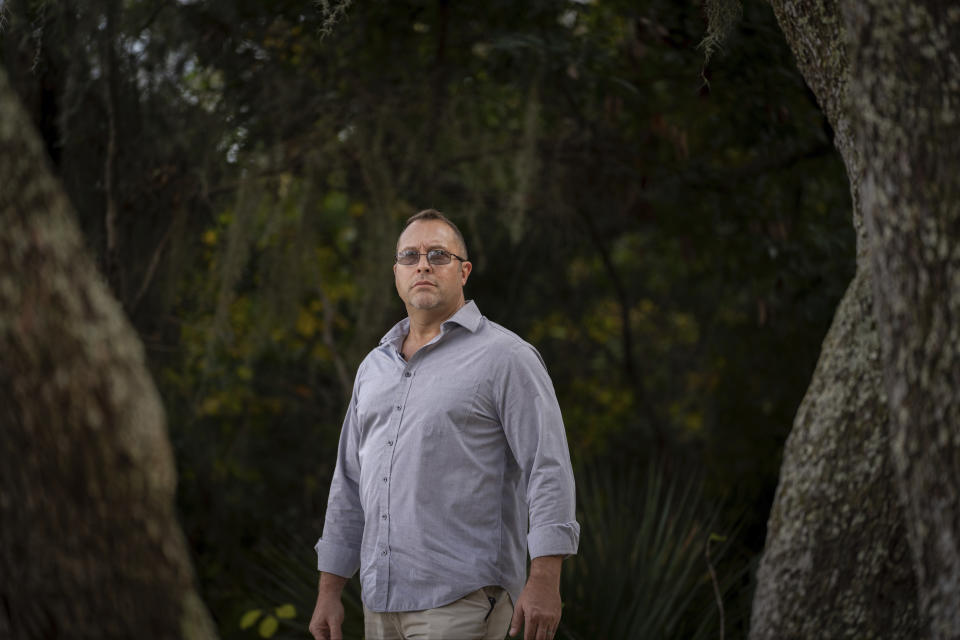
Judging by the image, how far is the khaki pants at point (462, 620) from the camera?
6.86 feet

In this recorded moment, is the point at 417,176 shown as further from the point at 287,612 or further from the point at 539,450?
the point at 539,450

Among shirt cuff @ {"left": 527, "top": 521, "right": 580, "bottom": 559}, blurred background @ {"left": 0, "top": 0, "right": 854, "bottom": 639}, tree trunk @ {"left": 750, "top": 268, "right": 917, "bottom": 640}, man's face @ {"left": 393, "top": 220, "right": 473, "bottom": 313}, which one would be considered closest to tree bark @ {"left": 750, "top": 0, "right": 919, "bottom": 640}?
tree trunk @ {"left": 750, "top": 268, "right": 917, "bottom": 640}

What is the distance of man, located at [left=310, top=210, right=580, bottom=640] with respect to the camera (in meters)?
2.09

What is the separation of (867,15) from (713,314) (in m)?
6.46

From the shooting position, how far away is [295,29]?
434 cm

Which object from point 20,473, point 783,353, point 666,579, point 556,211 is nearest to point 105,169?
point 556,211

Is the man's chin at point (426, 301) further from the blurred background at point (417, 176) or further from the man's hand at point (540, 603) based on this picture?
the blurred background at point (417, 176)

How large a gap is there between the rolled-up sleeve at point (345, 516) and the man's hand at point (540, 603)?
1.81 ft

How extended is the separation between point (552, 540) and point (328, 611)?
658mm

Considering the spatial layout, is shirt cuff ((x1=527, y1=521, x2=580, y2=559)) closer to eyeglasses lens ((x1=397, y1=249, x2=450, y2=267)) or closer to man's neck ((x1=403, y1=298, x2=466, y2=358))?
man's neck ((x1=403, y1=298, x2=466, y2=358))

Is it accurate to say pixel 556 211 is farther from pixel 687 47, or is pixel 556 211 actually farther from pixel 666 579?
pixel 666 579

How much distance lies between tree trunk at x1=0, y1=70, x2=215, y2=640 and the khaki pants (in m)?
0.88

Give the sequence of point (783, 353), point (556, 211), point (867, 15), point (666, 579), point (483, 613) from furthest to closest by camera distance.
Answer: point (783, 353), point (556, 211), point (666, 579), point (483, 613), point (867, 15)

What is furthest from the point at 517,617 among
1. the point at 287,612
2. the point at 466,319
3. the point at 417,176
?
the point at 417,176
